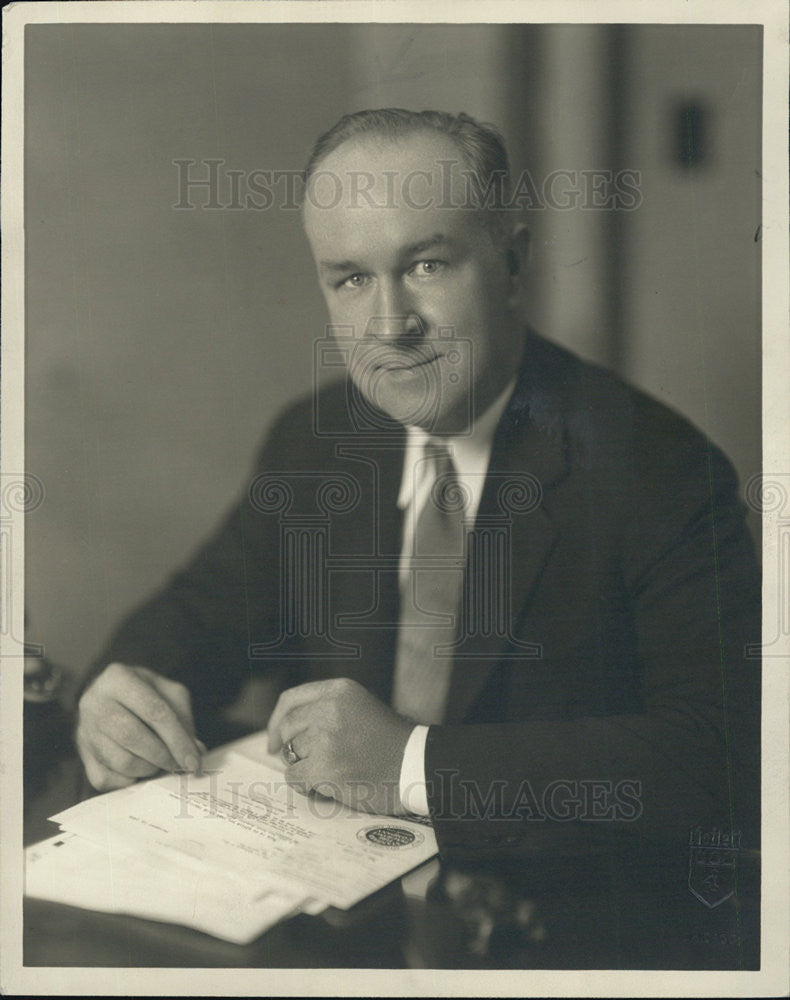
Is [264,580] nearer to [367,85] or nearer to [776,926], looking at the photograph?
[367,85]

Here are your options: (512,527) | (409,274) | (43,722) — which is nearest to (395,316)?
(409,274)

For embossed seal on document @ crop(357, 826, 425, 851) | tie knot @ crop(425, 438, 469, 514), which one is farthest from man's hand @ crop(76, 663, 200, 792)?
tie knot @ crop(425, 438, 469, 514)

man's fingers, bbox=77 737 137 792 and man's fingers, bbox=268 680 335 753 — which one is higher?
man's fingers, bbox=268 680 335 753

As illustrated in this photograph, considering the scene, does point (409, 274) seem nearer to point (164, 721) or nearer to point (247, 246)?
point (247, 246)

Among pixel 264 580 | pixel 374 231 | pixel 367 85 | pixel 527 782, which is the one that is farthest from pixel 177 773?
pixel 367 85

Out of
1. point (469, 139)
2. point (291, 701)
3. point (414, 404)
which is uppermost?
point (469, 139)

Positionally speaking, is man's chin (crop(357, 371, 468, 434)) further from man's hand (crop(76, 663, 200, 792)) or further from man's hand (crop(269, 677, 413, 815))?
man's hand (crop(76, 663, 200, 792))

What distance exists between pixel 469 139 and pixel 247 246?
1.33 ft

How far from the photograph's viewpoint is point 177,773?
1.63m

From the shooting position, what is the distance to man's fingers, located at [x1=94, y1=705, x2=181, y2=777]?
64.1 inches

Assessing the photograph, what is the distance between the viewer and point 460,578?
1628 millimetres

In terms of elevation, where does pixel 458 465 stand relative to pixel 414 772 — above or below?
above

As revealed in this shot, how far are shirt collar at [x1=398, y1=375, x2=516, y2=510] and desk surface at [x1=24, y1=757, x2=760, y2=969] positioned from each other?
0.62 metres

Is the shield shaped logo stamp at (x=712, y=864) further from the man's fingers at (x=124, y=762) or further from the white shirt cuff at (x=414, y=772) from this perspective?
the man's fingers at (x=124, y=762)
